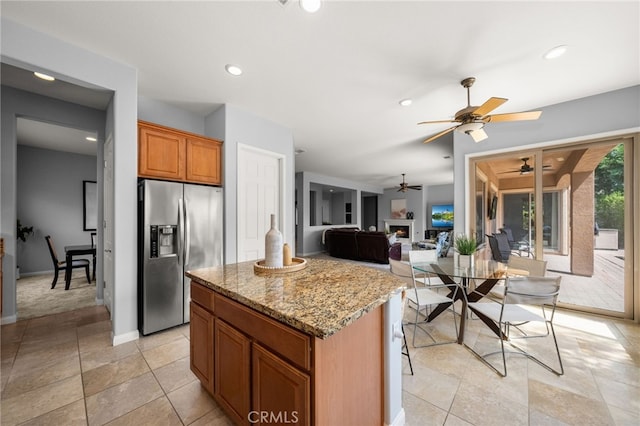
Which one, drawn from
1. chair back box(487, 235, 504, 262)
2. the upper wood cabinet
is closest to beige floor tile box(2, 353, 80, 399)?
the upper wood cabinet

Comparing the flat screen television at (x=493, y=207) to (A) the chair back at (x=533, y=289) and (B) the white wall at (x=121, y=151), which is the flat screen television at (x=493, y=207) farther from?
(B) the white wall at (x=121, y=151)

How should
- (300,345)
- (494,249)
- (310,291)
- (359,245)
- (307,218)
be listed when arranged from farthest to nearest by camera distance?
(307,218)
(359,245)
(494,249)
(310,291)
(300,345)

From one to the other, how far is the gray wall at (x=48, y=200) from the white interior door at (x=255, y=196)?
4.89 metres

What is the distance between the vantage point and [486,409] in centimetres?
161

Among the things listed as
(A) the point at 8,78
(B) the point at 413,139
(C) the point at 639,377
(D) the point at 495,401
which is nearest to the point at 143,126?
(A) the point at 8,78

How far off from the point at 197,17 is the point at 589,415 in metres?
3.83

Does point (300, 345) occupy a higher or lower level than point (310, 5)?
lower

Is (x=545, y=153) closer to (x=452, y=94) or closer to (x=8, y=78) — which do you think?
(x=452, y=94)

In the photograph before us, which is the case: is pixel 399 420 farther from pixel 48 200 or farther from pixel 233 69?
pixel 48 200

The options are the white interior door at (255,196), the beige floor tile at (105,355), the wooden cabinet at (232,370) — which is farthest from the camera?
the white interior door at (255,196)

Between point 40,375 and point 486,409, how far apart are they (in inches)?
130

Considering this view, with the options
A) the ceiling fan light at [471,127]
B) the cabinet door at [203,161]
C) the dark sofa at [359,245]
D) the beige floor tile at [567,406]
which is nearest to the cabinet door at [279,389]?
the beige floor tile at [567,406]

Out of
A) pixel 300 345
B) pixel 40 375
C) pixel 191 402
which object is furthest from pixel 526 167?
pixel 40 375

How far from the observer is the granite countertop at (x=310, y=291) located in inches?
39.6
